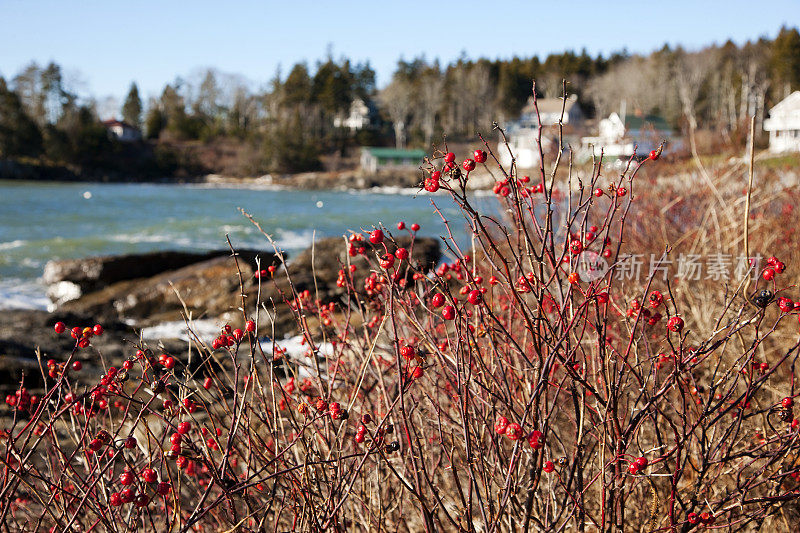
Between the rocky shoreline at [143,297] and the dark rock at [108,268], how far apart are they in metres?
0.01

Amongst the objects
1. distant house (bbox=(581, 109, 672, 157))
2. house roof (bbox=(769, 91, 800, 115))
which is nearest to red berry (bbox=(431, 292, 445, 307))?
distant house (bbox=(581, 109, 672, 157))

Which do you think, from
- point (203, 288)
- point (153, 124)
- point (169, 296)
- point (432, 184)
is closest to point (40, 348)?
point (203, 288)

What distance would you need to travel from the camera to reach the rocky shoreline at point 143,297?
5.10 m

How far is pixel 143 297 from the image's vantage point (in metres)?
7.97

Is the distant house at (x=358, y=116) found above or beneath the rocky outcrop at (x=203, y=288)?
above

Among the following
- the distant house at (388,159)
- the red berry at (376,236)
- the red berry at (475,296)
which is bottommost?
the red berry at (475,296)

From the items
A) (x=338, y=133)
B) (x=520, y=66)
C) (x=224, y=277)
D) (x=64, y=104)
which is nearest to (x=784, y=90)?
(x=520, y=66)

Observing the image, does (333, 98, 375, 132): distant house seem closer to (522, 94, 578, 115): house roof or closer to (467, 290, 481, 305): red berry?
(522, 94, 578, 115): house roof

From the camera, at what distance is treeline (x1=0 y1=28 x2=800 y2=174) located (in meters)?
39.8

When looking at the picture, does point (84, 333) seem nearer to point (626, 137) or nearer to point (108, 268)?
point (626, 137)

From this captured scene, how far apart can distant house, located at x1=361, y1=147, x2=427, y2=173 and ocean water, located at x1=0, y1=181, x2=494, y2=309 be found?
1881 centimetres

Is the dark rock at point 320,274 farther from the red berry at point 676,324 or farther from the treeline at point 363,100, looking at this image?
the treeline at point 363,100

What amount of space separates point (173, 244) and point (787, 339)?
1423 centimetres

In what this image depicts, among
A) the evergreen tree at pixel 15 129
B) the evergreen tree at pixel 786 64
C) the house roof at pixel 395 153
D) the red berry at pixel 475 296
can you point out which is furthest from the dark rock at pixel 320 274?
the evergreen tree at pixel 15 129
